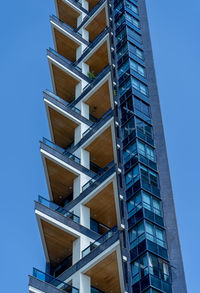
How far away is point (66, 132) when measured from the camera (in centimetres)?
4284

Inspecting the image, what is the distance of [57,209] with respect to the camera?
34.3 m

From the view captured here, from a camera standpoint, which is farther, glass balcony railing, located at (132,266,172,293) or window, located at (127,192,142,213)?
window, located at (127,192,142,213)

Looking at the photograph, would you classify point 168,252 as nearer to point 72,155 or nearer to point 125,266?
point 125,266

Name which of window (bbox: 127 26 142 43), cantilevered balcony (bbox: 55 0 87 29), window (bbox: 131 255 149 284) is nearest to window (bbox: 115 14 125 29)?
window (bbox: 127 26 142 43)

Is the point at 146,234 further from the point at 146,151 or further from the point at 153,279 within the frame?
the point at 146,151

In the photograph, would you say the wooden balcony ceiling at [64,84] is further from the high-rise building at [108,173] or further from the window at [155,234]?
the window at [155,234]

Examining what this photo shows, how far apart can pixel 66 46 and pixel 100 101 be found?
10022mm

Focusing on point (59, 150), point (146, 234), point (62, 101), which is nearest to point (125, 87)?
point (62, 101)

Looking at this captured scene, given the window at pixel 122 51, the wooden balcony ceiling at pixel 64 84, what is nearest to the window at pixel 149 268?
the window at pixel 122 51

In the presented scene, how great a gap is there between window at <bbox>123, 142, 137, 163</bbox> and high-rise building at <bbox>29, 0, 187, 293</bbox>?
0.30 ft

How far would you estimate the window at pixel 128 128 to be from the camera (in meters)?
37.9

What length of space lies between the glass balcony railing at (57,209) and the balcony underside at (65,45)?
20.8m

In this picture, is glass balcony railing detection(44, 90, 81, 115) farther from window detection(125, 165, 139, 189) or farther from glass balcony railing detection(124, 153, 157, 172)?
window detection(125, 165, 139, 189)

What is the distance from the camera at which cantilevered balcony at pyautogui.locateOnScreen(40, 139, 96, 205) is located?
36969 mm
